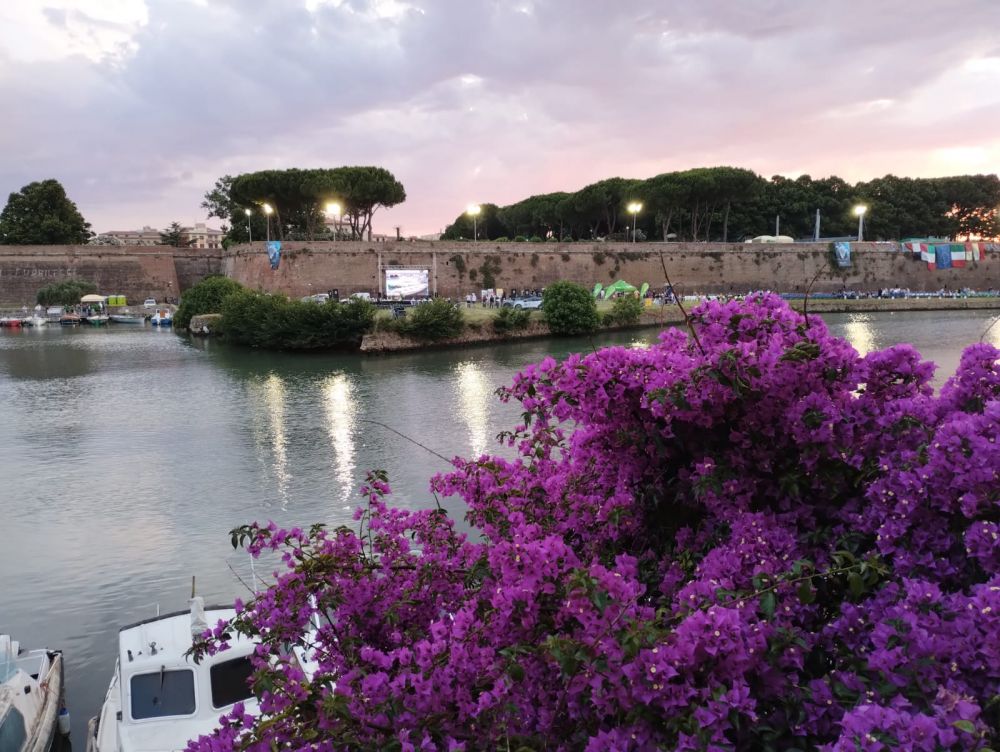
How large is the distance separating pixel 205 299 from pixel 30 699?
39.2m

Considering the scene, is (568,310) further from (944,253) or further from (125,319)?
(944,253)

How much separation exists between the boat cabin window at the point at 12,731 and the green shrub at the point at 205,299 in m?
38.1

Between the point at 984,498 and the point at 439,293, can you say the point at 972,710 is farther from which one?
the point at 439,293

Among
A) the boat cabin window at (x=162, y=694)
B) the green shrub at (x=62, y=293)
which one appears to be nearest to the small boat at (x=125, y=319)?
the green shrub at (x=62, y=293)

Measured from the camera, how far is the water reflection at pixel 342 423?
13234 mm

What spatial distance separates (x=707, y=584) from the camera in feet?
7.46

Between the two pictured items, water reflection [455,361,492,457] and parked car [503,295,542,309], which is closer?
water reflection [455,361,492,457]

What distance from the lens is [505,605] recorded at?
7.82 feet

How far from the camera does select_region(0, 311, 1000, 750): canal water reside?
901 cm

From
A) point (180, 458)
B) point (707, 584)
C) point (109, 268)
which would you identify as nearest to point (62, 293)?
point (109, 268)

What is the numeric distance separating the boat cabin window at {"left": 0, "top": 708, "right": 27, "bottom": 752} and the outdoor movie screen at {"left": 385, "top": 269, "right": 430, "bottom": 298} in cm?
4085

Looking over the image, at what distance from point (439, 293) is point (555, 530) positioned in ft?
148

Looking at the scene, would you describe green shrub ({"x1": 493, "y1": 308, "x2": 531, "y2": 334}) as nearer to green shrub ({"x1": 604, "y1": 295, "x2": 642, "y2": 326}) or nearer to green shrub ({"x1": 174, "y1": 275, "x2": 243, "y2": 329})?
green shrub ({"x1": 604, "y1": 295, "x2": 642, "y2": 326})

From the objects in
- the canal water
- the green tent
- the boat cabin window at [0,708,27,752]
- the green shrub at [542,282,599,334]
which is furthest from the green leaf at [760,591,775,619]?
the green tent
